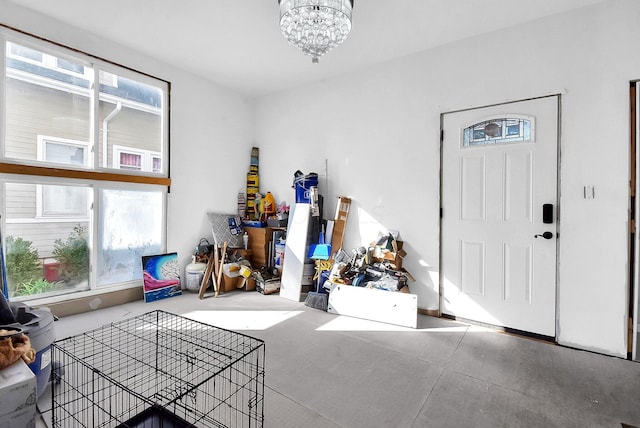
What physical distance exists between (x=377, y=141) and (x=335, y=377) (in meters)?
2.80

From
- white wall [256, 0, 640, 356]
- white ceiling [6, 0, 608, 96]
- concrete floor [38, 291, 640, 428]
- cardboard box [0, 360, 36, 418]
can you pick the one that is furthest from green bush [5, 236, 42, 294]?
white wall [256, 0, 640, 356]

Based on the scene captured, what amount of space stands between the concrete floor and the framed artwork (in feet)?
1.87

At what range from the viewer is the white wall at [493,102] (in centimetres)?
264

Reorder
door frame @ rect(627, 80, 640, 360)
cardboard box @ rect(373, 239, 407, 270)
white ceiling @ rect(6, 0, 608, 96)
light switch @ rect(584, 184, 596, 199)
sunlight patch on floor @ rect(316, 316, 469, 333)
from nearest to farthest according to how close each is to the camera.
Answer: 1. door frame @ rect(627, 80, 640, 360)
2. light switch @ rect(584, 184, 596, 199)
3. white ceiling @ rect(6, 0, 608, 96)
4. sunlight patch on floor @ rect(316, 316, 469, 333)
5. cardboard box @ rect(373, 239, 407, 270)

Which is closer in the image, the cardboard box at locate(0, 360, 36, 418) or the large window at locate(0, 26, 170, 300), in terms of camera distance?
the cardboard box at locate(0, 360, 36, 418)

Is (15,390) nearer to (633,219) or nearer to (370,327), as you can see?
(370,327)

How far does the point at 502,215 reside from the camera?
3154mm

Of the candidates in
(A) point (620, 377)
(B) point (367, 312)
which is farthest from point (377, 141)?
(A) point (620, 377)

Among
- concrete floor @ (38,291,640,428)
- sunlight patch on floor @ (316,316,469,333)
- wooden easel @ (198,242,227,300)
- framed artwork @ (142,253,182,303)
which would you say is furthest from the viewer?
wooden easel @ (198,242,227,300)

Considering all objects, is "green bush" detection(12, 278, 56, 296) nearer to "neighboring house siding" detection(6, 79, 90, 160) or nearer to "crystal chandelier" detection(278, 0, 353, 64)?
"neighboring house siding" detection(6, 79, 90, 160)

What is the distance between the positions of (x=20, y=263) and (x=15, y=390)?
2367 millimetres

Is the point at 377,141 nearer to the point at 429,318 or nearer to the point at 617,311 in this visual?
the point at 429,318

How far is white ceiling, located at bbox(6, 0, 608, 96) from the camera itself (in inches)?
112

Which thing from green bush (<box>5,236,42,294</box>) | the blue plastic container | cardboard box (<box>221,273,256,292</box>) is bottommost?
cardboard box (<box>221,273,256,292</box>)
